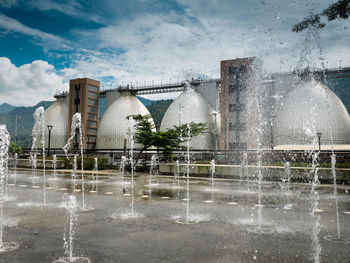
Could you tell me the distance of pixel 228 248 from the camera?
13.8ft

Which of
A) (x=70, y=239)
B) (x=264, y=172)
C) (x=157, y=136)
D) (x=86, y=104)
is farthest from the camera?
(x=86, y=104)

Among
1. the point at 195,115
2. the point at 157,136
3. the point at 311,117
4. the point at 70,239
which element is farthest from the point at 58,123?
the point at 70,239

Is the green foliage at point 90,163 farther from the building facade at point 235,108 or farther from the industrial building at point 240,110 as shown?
the building facade at point 235,108

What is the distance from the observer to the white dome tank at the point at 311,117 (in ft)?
136

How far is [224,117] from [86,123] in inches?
1033

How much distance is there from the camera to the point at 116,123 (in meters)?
54.1

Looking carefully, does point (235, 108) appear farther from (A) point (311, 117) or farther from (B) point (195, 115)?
(A) point (311, 117)

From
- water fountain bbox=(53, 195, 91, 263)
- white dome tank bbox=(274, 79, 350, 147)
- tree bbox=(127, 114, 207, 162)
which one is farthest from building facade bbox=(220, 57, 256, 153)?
water fountain bbox=(53, 195, 91, 263)

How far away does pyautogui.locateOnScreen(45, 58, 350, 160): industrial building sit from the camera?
40.3 m

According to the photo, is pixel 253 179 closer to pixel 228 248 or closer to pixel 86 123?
pixel 228 248

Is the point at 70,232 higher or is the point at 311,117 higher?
the point at 311,117

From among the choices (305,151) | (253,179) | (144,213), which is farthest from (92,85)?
(144,213)

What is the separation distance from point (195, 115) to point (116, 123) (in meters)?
15.6

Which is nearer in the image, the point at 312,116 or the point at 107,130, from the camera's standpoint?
the point at 312,116
